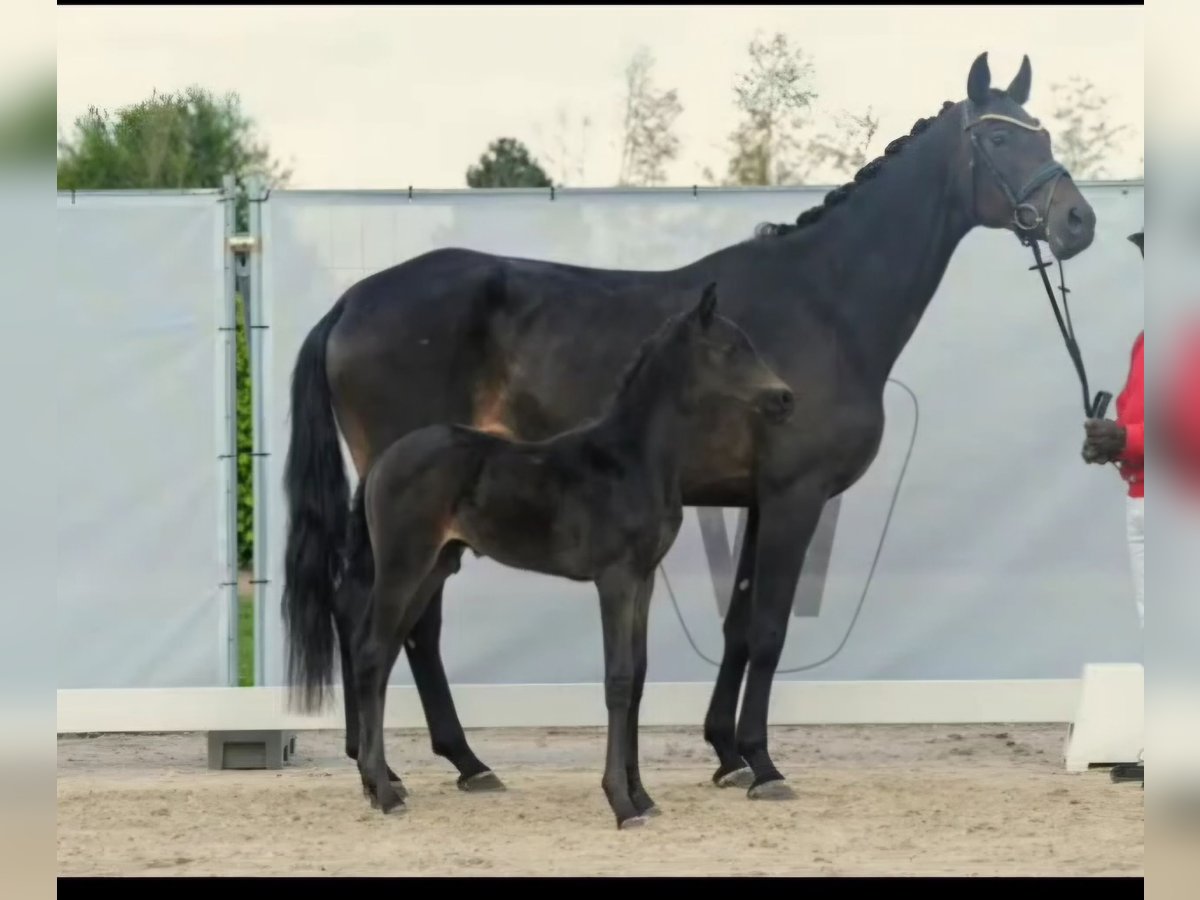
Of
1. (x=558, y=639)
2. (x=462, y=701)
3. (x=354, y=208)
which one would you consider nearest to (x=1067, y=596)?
(x=558, y=639)

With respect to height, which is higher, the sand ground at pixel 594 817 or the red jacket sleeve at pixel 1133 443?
the red jacket sleeve at pixel 1133 443

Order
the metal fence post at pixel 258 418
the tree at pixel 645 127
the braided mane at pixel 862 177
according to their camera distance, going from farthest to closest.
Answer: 1. the tree at pixel 645 127
2. the metal fence post at pixel 258 418
3. the braided mane at pixel 862 177

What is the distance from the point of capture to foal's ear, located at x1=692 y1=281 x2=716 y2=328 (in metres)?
4.96

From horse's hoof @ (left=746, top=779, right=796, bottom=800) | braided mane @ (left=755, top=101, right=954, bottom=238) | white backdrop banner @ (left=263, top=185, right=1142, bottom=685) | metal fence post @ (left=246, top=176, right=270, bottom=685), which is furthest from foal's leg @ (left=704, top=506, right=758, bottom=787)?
metal fence post @ (left=246, top=176, right=270, bottom=685)

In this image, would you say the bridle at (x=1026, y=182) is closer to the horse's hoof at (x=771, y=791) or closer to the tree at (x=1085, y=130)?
the horse's hoof at (x=771, y=791)

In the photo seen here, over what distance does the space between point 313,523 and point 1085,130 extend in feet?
17.0

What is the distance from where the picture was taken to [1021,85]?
226 inches

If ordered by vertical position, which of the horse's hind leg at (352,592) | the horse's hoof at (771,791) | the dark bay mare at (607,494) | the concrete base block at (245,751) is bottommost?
the concrete base block at (245,751)

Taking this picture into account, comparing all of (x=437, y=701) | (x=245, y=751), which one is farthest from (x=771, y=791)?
(x=245, y=751)

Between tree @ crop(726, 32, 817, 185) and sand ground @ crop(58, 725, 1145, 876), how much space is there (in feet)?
11.2

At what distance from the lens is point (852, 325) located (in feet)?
18.6

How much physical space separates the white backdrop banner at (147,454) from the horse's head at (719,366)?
7.82 feet

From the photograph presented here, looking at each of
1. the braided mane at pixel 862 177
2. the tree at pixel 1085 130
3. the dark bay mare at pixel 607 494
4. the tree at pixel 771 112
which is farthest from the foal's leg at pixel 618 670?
the tree at pixel 1085 130

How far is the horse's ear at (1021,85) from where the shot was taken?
5.73 metres
